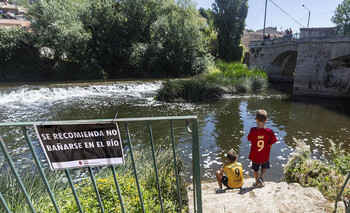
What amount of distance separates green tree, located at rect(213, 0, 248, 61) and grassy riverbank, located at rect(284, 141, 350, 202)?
2550 centimetres

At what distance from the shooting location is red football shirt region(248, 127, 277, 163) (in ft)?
11.4

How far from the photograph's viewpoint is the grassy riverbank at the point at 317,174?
3.07 m

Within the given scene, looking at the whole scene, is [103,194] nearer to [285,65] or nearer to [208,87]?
[208,87]

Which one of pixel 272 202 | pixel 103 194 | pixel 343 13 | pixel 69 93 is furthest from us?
pixel 343 13

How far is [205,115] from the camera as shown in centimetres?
988

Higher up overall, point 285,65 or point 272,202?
point 285,65

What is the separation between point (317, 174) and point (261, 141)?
1141 millimetres

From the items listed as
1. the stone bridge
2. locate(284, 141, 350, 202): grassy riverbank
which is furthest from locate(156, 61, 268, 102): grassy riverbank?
locate(284, 141, 350, 202): grassy riverbank

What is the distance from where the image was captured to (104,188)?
2.56m

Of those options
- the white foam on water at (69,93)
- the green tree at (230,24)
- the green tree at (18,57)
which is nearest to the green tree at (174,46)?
the green tree at (230,24)

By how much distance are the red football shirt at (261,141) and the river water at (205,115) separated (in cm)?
95

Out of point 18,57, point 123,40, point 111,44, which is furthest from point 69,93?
point 18,57

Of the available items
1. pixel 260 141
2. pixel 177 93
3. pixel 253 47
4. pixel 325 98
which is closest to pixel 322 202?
pixel 260 141

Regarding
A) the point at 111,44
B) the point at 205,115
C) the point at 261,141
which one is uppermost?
the point at 111,44
